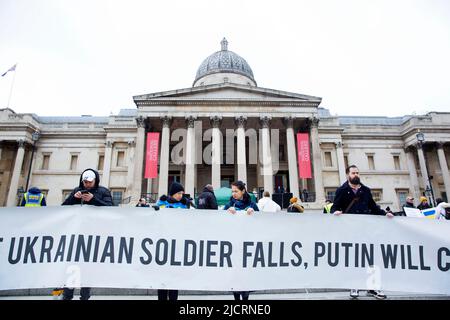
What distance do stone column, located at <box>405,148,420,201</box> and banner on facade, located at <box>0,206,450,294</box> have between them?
113 ft

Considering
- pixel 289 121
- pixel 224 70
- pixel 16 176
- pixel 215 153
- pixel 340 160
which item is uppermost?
pixel 224 70

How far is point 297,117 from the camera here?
92.2 ft

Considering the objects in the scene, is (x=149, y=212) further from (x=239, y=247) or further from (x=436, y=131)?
(x=436, y=131)

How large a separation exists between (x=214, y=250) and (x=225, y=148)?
28195 mm

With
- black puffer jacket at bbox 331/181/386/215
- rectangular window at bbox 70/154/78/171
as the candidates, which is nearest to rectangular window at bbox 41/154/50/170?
rectangular window at bbox 70/154/78/171

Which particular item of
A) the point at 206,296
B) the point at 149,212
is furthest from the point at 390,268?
the point at 206,296

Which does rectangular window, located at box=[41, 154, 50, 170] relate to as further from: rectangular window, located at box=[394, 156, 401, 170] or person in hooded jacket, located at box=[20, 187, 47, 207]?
rectangular window, located at box=[394, 156, 401, 170]

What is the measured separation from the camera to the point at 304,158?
1021 inches

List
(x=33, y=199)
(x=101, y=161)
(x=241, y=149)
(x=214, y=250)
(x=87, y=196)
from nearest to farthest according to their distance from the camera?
(x=214, y=250), (x=87, y=196), (x=33, y=199), (x=241, y=149), (x=101, y=161)

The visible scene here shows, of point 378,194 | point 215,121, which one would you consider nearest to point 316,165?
point 215,121

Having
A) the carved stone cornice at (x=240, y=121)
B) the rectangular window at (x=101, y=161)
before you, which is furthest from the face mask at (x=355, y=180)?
the rectangular window at (x=101, y=161)

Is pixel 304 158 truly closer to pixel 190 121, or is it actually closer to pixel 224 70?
pixel 190 121
